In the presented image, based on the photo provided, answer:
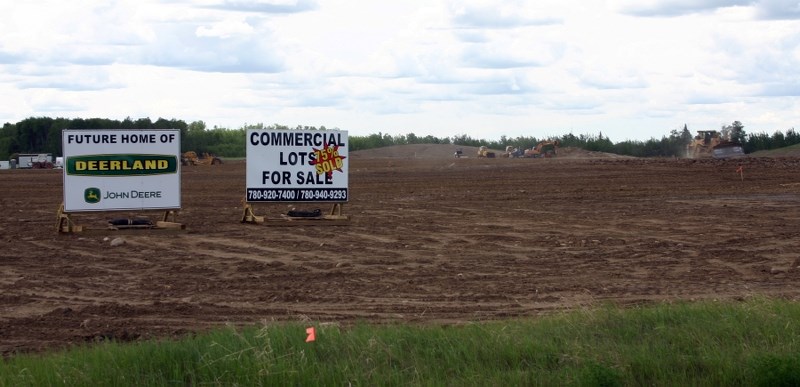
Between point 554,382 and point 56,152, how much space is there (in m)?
88.5

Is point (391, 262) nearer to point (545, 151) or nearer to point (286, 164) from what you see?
point (286, 164)

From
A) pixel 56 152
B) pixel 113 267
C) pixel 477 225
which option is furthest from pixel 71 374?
pixel 56 152

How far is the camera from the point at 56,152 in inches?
3627

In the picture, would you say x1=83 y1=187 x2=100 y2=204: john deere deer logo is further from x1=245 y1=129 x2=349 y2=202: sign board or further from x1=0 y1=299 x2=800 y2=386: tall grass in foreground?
x1=0 y1=299 x2=800 y2=386: tall grass in foreground

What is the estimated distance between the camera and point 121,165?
21.7 meters

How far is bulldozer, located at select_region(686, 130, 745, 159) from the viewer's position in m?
65.2

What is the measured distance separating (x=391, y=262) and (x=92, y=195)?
7354mm

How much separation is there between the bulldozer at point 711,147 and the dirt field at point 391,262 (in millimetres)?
34316

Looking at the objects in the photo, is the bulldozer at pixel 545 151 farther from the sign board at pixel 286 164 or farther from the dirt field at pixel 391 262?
the sign board at pixel 286 164

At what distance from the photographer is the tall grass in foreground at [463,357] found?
372 inches

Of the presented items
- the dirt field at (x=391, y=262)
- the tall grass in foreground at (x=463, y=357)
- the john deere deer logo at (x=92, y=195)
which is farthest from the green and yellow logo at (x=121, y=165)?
the tall grass in foreground at (x=463, y=357)

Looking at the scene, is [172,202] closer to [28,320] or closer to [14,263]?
[14,263]

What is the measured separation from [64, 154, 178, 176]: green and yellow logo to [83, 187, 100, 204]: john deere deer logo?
0.32 metres

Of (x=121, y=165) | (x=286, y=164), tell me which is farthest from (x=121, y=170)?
(x=286, y=164)
